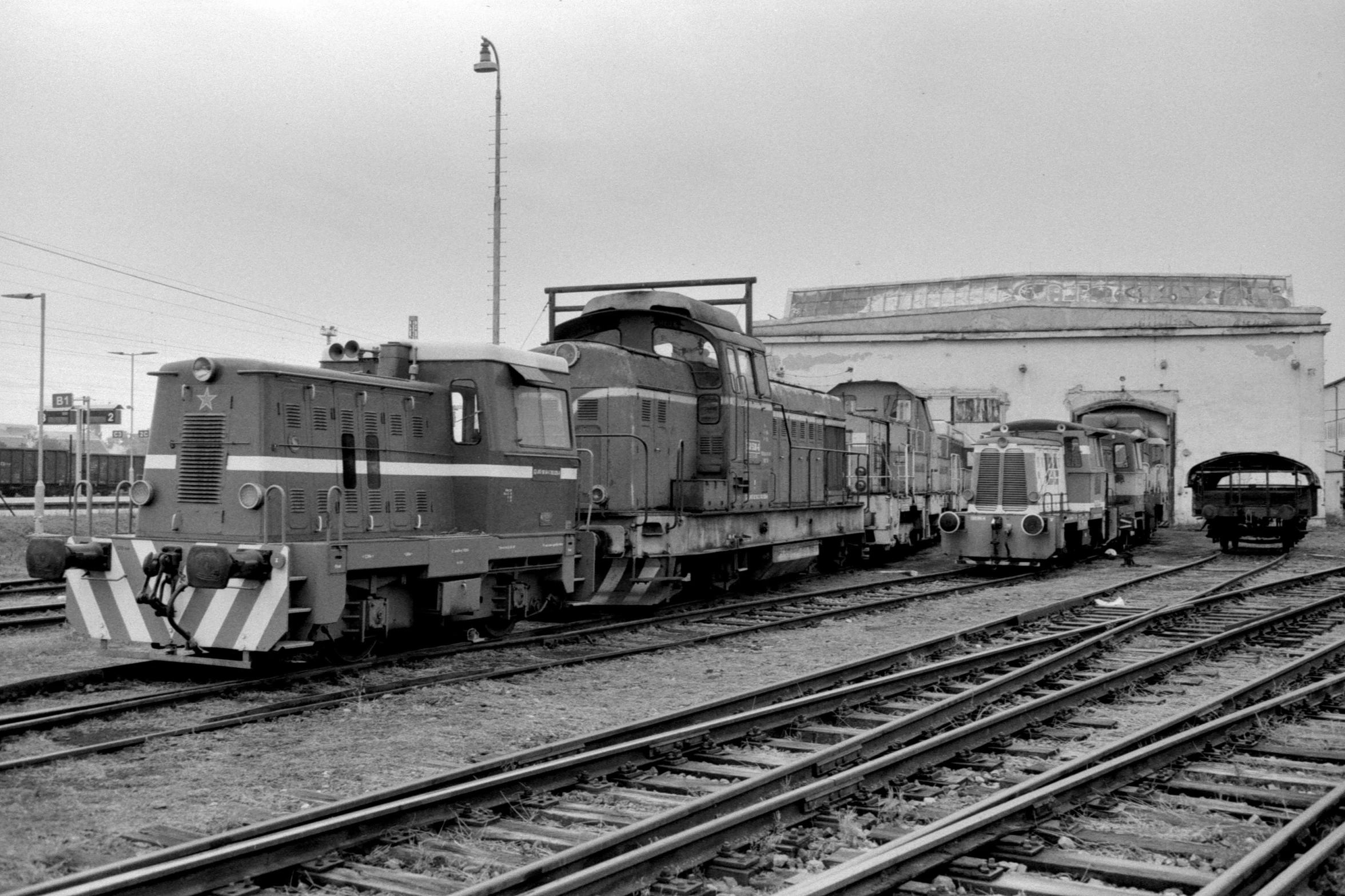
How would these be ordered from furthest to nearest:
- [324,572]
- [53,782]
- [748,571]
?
[748,571], [324,572], [53,782]

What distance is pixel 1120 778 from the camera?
6004mm

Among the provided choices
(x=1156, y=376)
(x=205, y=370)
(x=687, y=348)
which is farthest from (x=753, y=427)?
(x=1156, y=376)

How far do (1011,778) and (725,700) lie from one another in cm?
207

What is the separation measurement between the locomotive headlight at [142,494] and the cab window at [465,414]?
249cm

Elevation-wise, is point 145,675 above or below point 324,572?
below

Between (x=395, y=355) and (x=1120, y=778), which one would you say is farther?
(x=395, y=355)

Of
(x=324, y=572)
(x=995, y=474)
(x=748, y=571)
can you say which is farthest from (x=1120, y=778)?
(x=995, y=474)

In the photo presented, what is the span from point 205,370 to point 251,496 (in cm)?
112

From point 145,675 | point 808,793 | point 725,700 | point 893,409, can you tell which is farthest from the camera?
point 893,409

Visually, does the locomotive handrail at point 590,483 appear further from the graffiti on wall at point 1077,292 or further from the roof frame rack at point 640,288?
the graffiti on wall at point 1077,292

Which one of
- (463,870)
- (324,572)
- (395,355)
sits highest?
(395,355)

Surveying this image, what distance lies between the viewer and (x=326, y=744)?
6.79 metres

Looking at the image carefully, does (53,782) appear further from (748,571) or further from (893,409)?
(893,409)

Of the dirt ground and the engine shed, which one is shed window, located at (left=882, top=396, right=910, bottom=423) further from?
the dirt ground
